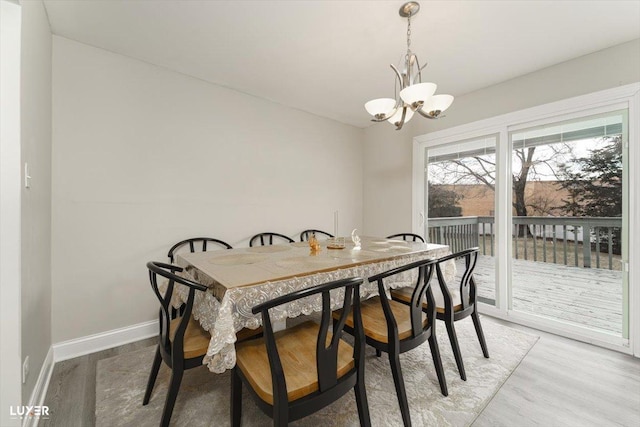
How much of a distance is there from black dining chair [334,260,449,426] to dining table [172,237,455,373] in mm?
215

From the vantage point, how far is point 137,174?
240 centimetres

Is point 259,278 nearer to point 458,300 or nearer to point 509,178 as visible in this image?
point 458,300

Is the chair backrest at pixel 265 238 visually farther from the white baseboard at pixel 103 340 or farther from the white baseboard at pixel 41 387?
the white baseboard at pixel 41 387

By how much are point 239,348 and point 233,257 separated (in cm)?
68

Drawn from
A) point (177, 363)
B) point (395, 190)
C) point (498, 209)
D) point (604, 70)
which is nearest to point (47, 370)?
point (177, 363)

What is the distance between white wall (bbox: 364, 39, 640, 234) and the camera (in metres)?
2.21

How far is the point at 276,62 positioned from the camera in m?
2.48

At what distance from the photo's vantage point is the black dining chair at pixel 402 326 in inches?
54.9

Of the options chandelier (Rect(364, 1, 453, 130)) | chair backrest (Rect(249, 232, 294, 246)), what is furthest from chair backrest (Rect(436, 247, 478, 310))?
chair backrest (Rect(249, 232, 294, 246))

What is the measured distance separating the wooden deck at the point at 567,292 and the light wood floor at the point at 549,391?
0.31m

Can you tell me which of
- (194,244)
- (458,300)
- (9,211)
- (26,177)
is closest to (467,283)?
(458,300)

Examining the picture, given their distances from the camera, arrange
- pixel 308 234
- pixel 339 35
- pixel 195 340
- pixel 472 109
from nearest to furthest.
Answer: pixel 195 340 < pixel 339 35 < pixel 472 109 < pixel 308 234

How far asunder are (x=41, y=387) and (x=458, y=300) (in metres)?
2.88

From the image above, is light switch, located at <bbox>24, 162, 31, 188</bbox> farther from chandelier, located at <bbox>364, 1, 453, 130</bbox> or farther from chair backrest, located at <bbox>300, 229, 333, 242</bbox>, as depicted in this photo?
chair backrest, located at <bbox>300, 229, 333, 242</bbox>
